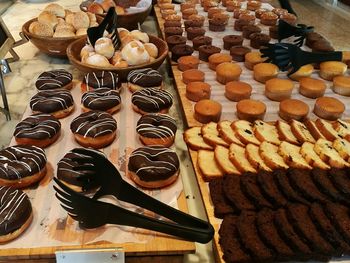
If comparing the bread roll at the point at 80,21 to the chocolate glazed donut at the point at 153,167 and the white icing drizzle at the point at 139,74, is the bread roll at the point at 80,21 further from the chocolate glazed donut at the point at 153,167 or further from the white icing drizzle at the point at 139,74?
the chocolate glazed donut at the point at 153,167

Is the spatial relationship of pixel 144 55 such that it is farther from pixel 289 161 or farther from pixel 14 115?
pixel 289 161

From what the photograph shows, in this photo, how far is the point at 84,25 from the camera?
1965mm

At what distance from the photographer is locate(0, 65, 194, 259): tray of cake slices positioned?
0.94 m

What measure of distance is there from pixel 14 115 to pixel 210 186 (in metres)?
0.95

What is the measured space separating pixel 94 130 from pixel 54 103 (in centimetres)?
24

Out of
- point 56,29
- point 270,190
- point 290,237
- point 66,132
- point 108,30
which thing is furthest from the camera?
point 56,29

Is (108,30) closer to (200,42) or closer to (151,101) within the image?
(200,42)

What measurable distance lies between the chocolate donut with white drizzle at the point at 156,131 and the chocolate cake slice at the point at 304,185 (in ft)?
1.34

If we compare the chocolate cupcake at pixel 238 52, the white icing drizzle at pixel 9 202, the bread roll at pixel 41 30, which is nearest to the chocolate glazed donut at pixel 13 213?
the white icing drizzle at pixel 9 202

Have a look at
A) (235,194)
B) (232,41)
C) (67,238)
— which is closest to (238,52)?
(232,41)

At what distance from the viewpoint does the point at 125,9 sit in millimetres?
2268

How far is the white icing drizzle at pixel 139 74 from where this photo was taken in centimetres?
156

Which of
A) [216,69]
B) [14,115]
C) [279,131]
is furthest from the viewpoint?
[216,69]

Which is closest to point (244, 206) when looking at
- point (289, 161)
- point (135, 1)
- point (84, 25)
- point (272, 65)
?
point (289, 161)
